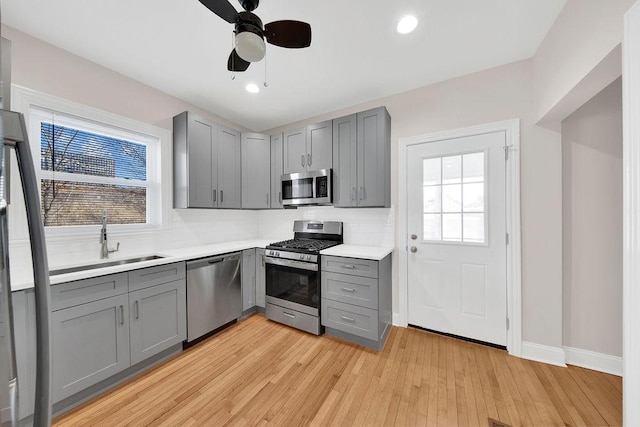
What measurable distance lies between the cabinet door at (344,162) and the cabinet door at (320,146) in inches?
2.7

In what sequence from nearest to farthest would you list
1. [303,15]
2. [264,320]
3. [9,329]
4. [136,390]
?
[9,329] < [303,15] < [136,390] < [264,320]

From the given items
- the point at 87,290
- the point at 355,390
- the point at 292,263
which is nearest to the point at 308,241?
the point at 292,263

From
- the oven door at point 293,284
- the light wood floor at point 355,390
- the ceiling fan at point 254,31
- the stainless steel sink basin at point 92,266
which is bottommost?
the light wood floor at point 355,390

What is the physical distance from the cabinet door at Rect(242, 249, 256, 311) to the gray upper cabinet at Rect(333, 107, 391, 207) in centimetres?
125

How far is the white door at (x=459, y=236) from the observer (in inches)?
89.9

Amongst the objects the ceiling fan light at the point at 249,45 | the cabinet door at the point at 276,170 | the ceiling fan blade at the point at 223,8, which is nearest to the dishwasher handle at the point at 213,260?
the cabinet door at the point at 276,170

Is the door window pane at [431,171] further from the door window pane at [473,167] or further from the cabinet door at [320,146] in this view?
the cabinet door at [320,146]

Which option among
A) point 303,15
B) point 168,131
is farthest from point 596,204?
point 168,131

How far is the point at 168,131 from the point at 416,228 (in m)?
3.00

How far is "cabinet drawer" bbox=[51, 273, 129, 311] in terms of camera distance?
5.17 ft

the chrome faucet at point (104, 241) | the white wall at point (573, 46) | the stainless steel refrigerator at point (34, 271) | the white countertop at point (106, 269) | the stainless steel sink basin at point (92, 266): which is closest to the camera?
the stainless steel refrigerator at point (34, 271)

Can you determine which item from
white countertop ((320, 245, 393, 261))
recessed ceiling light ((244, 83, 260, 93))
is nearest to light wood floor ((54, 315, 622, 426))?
white countertop ((320, 245, 393, 261))

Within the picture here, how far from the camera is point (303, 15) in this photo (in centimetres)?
171

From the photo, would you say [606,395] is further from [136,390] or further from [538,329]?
[136,390]
